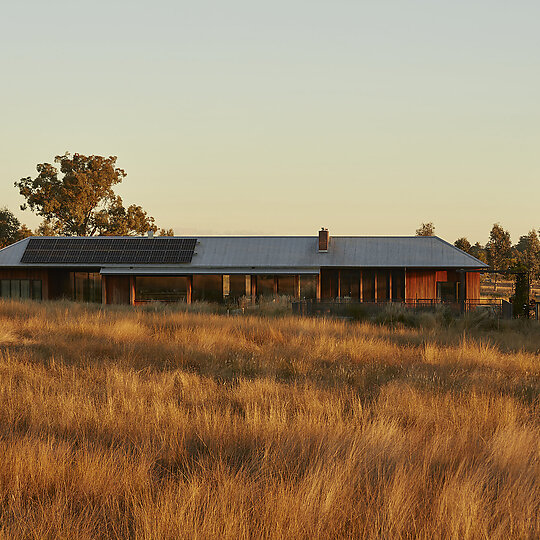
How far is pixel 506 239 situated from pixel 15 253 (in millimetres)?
59896

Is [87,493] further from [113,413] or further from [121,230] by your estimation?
[121,230]

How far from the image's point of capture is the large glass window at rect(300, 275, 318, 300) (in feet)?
109

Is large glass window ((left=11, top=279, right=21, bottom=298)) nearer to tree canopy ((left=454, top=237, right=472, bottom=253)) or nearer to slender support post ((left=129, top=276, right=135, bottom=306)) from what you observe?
slender support post ((left=129, top=276, right=135, bottom=306))

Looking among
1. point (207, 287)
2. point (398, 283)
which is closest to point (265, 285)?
point (207, 287)

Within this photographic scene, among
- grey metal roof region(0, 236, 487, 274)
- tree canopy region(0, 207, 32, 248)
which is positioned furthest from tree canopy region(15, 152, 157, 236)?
grey metal roof region(0, 236, 487, 274)

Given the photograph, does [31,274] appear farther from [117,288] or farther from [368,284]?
[368,284]

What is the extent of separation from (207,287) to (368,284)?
9018 mm

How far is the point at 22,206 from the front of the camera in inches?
2184

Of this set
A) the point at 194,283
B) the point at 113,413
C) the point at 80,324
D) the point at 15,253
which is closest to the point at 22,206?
the point at 15,253

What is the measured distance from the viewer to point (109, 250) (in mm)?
34500

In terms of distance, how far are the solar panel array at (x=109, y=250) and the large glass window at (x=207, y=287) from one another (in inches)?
50.3

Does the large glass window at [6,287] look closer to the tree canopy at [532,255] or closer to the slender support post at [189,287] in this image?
the slender support post at [189,287]

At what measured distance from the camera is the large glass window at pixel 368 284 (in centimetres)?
3359

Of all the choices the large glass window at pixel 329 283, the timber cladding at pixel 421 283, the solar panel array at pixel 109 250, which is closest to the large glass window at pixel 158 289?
the solar panel array at pixel 109 250
